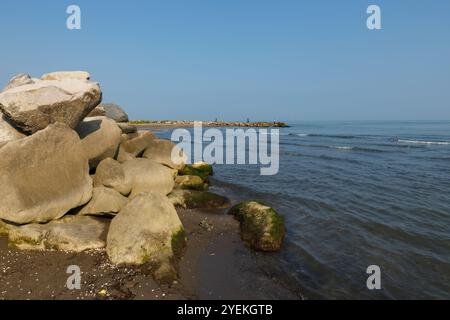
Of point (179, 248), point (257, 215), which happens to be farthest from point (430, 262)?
point (179, 248)

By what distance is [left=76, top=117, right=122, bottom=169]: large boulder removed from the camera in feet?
37.2

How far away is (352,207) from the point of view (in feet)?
44.4

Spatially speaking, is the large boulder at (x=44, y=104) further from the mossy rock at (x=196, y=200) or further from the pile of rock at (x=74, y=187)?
the mossy rock at (x=196, y=200)

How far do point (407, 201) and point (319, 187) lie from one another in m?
4.18

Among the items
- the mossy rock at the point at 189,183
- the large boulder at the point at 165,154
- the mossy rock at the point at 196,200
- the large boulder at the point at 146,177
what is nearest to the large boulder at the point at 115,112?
the large boulder at the point at 165,154

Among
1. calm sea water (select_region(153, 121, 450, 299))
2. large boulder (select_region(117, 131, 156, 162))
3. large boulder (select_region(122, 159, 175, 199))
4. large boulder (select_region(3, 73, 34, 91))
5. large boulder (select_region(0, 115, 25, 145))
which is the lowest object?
calm sea water (select_region(153, 121, 450, 299))

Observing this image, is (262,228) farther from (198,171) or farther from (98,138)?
(198,171)

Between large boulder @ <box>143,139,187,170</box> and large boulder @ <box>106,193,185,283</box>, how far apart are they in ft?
23.5

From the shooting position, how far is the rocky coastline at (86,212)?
748cm

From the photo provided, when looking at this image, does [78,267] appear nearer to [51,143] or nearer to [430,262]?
[51,143]

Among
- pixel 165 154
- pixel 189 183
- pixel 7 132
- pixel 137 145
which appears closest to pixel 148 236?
pixel 7 132

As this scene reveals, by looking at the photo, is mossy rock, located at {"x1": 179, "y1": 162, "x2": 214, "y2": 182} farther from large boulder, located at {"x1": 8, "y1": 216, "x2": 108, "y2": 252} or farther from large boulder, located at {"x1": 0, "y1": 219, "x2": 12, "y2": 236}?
large boulder, located at {"x1": 0, "y1": 219, "x2": 12, "y2": 236}

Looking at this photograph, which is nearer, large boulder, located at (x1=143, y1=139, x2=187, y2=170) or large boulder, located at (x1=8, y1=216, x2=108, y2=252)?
large boulder, located at (x1=8, y1=216, x2=108, y2=252)

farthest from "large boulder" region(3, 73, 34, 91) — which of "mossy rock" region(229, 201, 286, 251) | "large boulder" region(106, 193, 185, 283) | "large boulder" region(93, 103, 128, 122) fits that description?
"mossy rock" region(229, 201, 286, 251)
